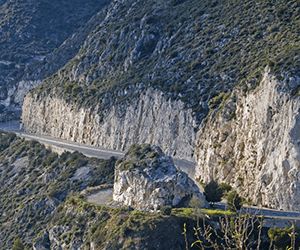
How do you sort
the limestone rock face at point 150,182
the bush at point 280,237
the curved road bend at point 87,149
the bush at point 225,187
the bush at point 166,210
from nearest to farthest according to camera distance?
the bush at point 280,237 → the bush at point 166,210 → the limestone rock face at point 150,182 → the bush at point 225,187 → the curved road bend at point 87,149

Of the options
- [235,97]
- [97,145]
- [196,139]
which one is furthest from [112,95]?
[235,97]

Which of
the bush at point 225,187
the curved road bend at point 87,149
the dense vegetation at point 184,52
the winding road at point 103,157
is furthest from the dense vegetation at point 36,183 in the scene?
the bush at point 225,187

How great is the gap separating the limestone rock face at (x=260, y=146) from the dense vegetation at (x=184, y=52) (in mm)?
2097

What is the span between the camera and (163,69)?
70.4 meters

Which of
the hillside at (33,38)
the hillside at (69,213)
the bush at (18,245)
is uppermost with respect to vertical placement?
the hillside at (33,38)

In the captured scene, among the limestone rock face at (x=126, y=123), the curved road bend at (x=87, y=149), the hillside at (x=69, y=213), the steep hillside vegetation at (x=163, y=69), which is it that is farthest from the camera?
the limestone rock face at (x=126, y=123)

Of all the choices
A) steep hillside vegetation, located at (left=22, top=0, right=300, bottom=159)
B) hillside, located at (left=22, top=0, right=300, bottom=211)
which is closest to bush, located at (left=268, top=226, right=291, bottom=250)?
hillside, located at (left=22, top=0, right=300, bottom=211)

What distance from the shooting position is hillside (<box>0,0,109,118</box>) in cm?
11981

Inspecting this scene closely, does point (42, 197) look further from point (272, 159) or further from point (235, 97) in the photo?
point (272, 159)

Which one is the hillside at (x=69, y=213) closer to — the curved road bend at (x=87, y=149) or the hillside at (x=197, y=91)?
the curved road bend at (x=87, y=149)

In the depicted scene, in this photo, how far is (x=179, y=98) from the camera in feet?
204

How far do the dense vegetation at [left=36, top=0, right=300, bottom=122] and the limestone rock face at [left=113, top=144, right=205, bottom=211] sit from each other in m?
10.4

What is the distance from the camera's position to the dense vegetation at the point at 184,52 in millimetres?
58562

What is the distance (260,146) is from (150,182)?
9.08 meters
